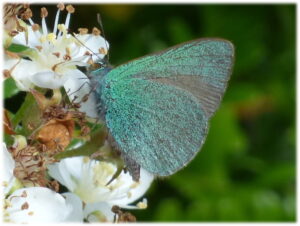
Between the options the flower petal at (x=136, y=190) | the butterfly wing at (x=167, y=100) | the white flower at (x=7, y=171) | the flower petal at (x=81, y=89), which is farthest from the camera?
the flower petal at (x=136, y=190)

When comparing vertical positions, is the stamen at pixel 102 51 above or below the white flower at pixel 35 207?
above

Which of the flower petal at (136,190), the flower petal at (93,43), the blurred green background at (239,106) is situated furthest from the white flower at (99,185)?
the blurred green background at (239,106)

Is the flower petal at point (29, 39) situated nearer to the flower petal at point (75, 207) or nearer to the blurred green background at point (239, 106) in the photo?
the flower petal at point (75, 207)

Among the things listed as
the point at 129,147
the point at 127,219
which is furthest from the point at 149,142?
the point at 127,219

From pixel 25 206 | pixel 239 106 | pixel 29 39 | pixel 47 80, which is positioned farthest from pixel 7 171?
pixel 239 106

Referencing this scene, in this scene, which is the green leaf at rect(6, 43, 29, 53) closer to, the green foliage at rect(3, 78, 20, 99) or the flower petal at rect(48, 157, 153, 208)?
the green foliage at rect(3, 78, 20, 99)

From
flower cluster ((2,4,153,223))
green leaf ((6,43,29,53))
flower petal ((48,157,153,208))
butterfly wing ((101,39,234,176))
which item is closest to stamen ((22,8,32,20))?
flower cluster ((2,4,153,223))

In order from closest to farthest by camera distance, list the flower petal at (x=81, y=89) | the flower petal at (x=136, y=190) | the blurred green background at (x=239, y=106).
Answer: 1. the flower petal at (x=81, y=89)
2. the flower petal at (x=136, y=190)
3. the blurred green background at (x=239, y=106)

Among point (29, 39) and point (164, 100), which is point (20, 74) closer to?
point (29, 39)
